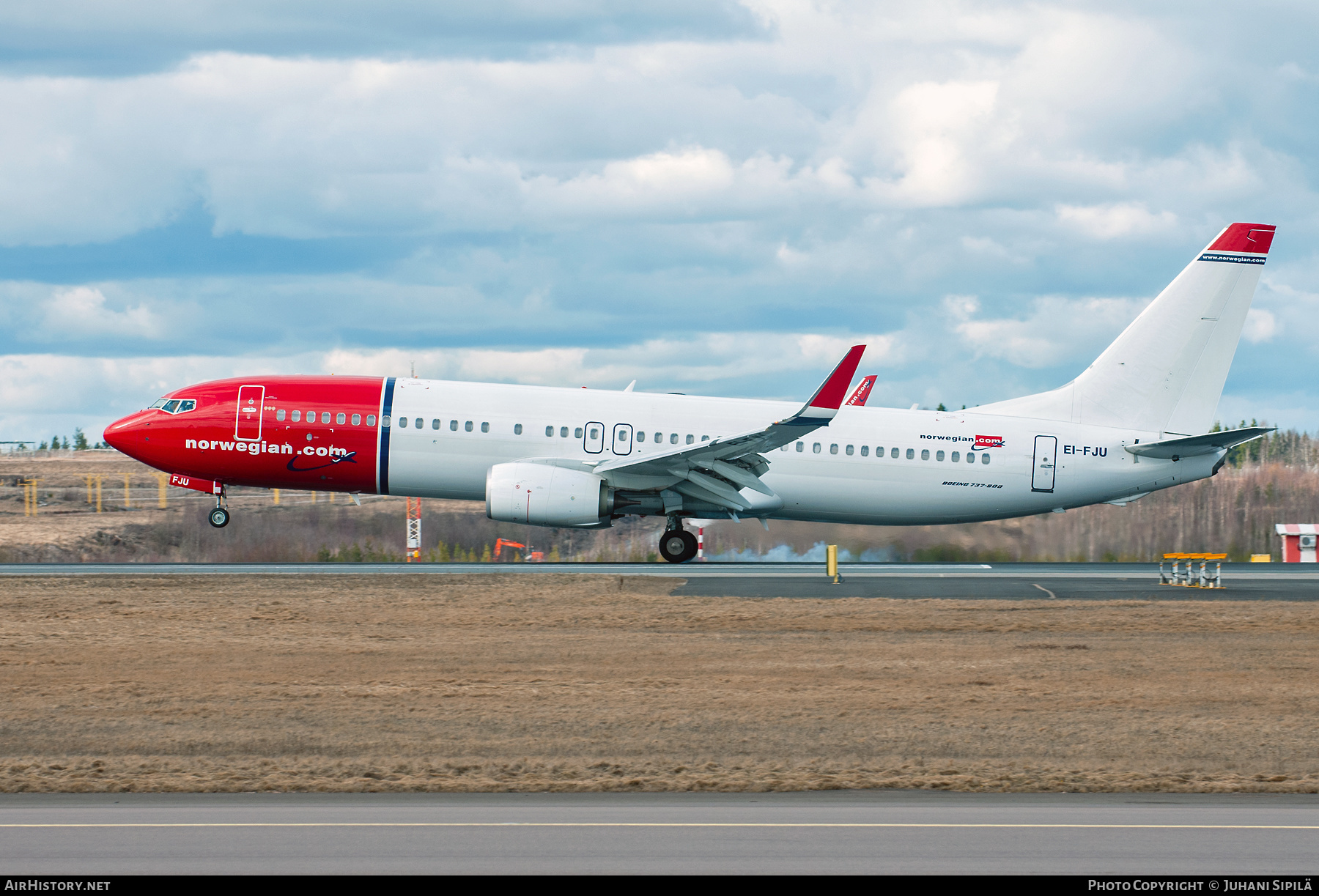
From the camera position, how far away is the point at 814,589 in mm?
27328

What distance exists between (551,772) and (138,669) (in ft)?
28.8

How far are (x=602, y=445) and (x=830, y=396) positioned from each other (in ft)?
19.8

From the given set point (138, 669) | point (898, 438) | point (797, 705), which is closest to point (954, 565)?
point (898, 438)

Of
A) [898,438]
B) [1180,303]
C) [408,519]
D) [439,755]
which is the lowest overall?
[439,755]

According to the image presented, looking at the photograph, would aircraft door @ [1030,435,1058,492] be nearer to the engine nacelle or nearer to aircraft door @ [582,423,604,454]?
aircraft door @ [582,423,604,454]

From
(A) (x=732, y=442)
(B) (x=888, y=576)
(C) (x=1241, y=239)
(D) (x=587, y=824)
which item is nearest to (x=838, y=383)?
(A) (x=732, y=442)

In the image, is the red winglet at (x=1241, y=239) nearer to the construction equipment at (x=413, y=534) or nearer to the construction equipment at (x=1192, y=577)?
the construction equipment at (x=1192, y=577)

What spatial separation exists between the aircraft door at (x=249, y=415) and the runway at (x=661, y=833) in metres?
20.3

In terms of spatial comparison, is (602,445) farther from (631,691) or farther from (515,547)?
(631,691)

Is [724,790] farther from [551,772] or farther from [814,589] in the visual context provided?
[814,589]

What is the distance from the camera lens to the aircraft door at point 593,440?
31.4m

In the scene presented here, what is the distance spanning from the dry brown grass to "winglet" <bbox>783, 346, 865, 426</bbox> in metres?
5.24

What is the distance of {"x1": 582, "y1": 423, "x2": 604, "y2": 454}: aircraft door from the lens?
31.4 metres

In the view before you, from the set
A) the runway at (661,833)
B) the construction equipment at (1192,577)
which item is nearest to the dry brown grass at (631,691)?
the runway at (661,833)
